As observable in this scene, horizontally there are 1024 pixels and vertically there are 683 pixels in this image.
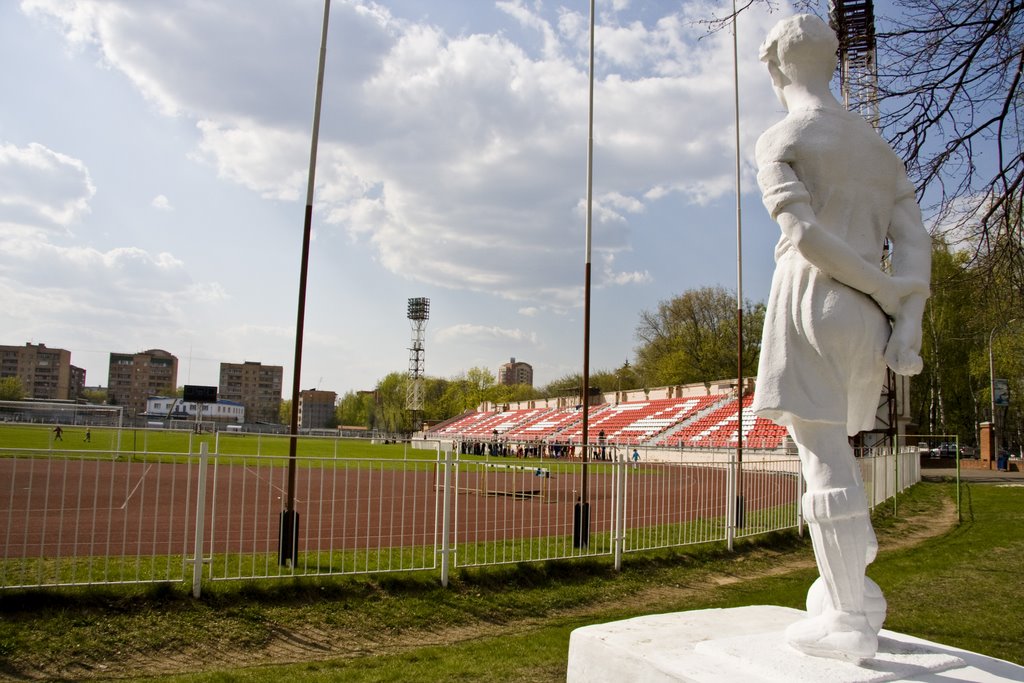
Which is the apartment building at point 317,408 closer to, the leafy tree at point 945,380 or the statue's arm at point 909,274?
the leafy tree at point 945,380

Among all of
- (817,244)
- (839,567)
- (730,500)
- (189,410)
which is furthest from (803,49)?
(189,410)

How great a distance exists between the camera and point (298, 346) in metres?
8.62

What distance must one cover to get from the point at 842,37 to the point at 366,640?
779cm

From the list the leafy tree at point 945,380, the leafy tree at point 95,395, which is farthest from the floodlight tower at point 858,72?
the leafy tree at point 95,395

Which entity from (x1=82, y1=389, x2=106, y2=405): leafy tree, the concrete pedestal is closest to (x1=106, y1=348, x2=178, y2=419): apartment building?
(x1=82, y1=389, x2=106, y2=405): leafy tree

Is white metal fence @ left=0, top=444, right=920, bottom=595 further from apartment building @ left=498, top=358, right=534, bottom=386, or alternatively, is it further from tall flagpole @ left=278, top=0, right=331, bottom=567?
apartment building @ left=498, top=358, right=534, bottom=386

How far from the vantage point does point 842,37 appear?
26.0ft

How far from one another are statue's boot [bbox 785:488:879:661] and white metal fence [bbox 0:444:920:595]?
3.98 m

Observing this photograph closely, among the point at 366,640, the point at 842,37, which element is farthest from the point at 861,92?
the point at 366,640

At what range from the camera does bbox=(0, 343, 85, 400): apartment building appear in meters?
128

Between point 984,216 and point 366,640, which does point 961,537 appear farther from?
point 366,640

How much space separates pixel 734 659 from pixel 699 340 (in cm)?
5259

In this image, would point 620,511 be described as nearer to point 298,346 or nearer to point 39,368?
point 298,346

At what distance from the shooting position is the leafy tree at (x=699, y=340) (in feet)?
169
